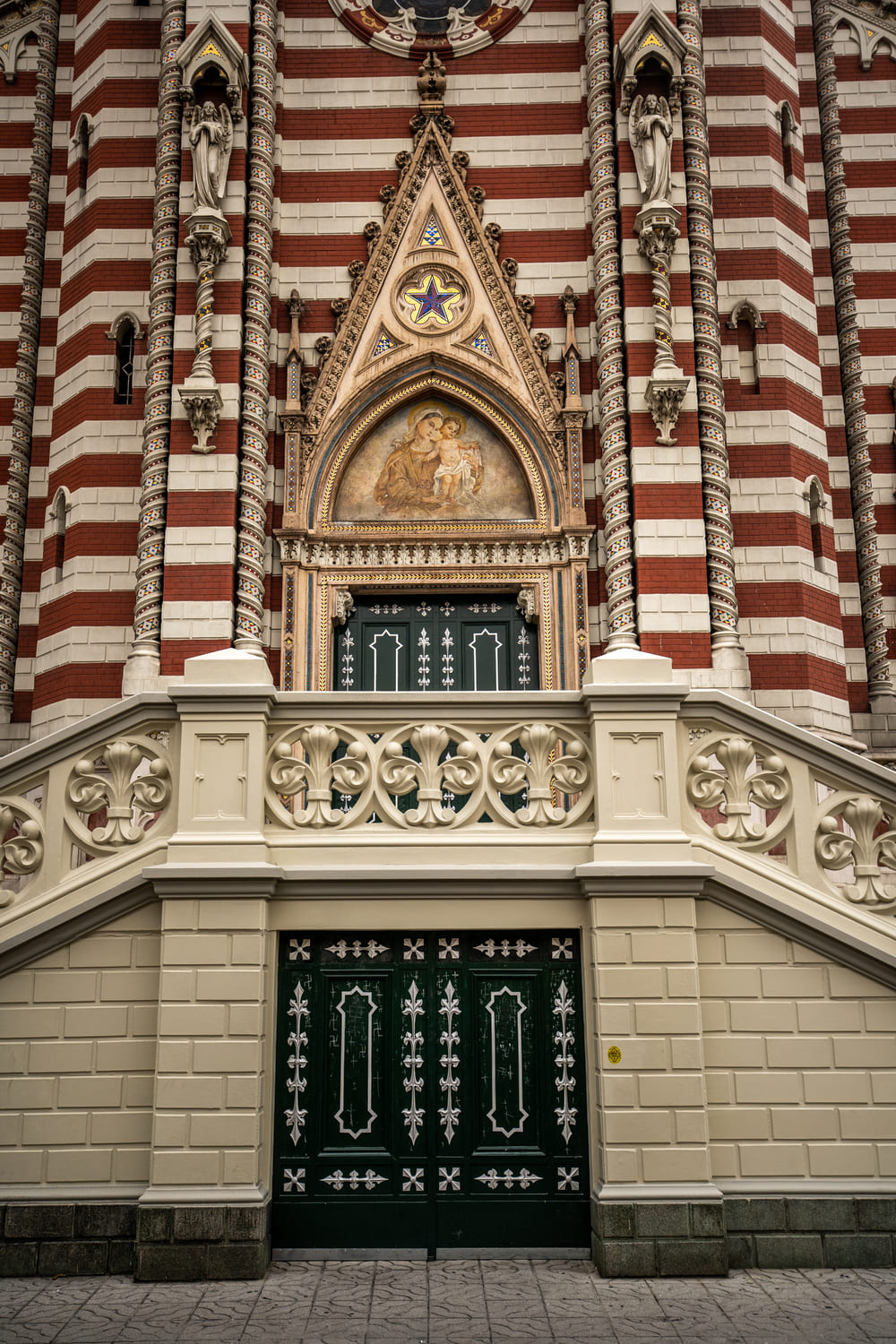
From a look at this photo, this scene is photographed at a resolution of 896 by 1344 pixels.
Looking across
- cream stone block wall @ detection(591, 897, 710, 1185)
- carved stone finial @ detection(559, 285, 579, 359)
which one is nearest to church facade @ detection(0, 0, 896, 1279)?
cream stone block wall @ detection(591, 897, 710, 1185)

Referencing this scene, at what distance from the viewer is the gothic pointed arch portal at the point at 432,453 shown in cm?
1150

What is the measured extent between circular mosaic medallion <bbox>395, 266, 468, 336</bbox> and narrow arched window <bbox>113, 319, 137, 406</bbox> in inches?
110

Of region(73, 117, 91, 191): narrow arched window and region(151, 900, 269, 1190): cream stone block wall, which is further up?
region(73, 117, 91, 191): narrow arched window

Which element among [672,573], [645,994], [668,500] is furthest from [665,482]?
[645,994]

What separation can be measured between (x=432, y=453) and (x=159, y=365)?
9.25ft

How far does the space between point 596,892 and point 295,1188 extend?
6.92 feet

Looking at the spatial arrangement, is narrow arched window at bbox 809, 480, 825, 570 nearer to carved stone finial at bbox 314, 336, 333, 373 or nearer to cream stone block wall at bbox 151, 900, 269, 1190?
carved stone finial at bbox 314, 336, 333, 373

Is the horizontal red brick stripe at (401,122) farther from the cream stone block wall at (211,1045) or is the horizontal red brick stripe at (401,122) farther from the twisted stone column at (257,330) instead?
the cream stone block wall at (211,1045)

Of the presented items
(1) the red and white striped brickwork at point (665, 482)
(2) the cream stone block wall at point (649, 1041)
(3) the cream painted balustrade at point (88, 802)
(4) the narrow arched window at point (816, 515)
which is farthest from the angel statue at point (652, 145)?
(2) the cream stone block wall at point (649, 1041)

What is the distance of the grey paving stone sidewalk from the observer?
469 centimetres

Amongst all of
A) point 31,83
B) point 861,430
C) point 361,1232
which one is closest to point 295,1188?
point 361,1232

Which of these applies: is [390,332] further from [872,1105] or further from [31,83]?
[872,1105]

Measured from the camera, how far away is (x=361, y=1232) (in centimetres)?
579

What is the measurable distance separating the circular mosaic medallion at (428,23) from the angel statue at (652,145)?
2.28 meters
